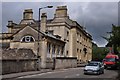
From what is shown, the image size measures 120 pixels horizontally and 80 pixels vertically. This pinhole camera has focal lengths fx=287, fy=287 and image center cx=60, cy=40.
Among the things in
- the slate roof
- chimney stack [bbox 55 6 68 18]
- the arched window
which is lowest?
the slate roof

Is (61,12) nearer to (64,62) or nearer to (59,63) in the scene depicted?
(64,62)

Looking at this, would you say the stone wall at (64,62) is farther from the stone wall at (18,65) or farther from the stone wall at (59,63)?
the stone wall at (18,65)

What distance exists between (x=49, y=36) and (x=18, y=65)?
13.8 m

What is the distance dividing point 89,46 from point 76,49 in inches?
746

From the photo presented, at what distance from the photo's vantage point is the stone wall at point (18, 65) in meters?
29.1

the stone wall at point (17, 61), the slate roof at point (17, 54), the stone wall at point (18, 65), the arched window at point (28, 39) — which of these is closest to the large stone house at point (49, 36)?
the arched window at point (28, 39)

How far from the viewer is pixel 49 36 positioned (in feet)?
149

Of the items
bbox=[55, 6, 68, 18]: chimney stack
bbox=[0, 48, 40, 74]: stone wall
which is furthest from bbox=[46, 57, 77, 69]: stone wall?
bbox=[55, 6, 68, 18]: chimney stack

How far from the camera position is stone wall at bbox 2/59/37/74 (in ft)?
95.5

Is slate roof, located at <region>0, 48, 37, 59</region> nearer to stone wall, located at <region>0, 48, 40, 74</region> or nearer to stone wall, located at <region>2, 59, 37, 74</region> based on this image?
stone wall, located at <region>0, 48, 40, 74</region>

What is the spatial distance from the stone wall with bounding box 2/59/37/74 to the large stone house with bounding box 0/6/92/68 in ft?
19.7

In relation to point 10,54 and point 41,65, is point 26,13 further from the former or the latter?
point 10,54

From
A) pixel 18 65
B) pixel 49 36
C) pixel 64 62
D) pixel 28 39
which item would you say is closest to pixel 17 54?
pixel 18 65

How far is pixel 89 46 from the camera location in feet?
260
